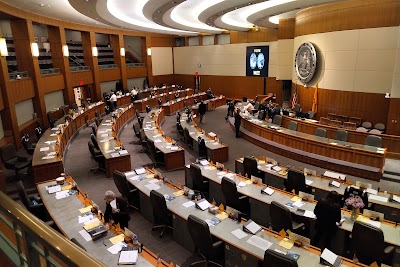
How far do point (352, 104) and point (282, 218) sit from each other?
1066 cm

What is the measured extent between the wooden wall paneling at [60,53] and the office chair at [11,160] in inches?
305

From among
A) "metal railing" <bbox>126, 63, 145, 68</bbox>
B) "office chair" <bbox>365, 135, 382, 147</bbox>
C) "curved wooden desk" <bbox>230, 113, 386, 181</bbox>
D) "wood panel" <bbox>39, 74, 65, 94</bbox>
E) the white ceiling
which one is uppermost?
the white ceiling

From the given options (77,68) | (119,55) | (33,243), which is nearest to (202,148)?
(33,243)

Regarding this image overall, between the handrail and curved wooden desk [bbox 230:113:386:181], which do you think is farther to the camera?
curved wooden desk [bbox 230:113:386:181]

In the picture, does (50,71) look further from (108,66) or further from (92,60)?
(108,66)

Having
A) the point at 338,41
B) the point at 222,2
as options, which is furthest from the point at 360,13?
the point at 222,2

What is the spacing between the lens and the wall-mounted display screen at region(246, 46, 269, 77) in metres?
22.4

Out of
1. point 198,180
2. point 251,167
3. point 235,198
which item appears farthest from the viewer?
point 251,167

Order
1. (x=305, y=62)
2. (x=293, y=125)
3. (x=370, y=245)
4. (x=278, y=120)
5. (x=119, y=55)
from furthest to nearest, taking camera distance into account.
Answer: (x=119, y=55) → (x=305, y=62) → (x=278, y=120) → (x=293, y=125) → (x=370, y=245)

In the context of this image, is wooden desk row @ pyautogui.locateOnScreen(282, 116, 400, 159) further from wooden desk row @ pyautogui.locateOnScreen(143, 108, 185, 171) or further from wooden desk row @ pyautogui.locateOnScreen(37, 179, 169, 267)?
wooden desk row @ pyautogui.locateOnScreen(37, 179, 169, 267)

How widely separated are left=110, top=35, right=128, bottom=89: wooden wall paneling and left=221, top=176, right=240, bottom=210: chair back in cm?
1801

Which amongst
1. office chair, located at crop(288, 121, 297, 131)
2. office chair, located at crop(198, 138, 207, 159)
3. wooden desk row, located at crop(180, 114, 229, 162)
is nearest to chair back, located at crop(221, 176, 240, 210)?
wooden desk row, located at crop(180, 114, 229, 162)

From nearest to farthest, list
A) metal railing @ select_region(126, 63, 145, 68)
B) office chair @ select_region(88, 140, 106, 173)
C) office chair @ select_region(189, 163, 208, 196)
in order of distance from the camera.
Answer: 1. office chair @ select_region(189, 163, 208, 196)
2. office chair @ select_region(88, 140, 106, 173)
3. metal railing @ select_region(126, 63, 145, 68)

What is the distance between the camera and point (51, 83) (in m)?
15.6
